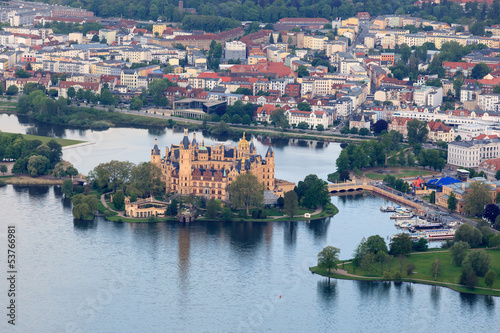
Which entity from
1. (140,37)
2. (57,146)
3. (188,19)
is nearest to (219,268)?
(57,146)

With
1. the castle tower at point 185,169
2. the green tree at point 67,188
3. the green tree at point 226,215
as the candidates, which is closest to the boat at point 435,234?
the green tree at point 226,215

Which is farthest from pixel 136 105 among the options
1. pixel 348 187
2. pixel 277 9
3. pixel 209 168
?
pixel 277 9

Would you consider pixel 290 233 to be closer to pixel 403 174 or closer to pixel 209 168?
pixel 209 168

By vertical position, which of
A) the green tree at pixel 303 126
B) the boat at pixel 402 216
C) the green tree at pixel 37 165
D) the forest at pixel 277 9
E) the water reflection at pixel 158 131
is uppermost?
the forest at pixel 277 9

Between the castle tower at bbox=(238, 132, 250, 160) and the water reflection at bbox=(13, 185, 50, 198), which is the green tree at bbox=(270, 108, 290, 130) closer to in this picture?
the castle tower at bbox=(238, 132, 250, 160)

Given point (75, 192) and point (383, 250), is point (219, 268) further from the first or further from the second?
point (75, 192)

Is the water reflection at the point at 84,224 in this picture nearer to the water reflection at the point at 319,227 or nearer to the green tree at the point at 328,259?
the water reflection at the point at 319,227
